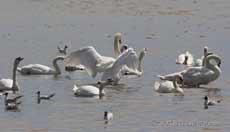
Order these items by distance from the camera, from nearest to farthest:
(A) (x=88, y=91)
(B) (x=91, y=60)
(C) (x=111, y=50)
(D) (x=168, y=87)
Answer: (A) (x=88, y=91)
(D) (x=168, y=87)
(B) (x=91, y=60)
(C) (x=111, y=50)

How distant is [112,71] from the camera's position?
66.2ft

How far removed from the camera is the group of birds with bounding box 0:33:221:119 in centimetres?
1788

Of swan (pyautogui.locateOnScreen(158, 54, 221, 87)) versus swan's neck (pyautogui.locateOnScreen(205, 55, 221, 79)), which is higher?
swan's neck (pyautogui.locateOnScreen(205, 55, 221, 79))

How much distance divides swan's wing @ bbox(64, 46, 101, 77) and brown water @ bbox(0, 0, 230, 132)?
23 cm

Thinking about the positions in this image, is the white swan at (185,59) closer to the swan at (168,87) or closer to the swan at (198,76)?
the swan at (198,76)

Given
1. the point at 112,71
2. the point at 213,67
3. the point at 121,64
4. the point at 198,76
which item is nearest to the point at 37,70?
the point at 112,71

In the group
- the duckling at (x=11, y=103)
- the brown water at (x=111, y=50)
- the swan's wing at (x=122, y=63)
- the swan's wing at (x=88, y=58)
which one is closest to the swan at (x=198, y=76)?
the brown water at (x=111, y=50)

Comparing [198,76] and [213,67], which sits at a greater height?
[213,67]

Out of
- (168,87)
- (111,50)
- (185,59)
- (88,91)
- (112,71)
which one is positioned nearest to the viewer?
(88,91)

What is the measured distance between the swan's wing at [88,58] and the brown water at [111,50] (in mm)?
229

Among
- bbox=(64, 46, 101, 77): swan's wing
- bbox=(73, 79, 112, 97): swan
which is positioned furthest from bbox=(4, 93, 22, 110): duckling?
bbox=(64, 46, 101, 77): swan's wing

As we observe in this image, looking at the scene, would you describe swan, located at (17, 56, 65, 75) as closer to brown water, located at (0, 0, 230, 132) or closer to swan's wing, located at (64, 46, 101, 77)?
brown water, located at (0, 0, 230, 132)

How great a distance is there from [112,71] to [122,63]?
0.29 metres

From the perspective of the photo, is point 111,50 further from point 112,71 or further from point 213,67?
point 213,67
